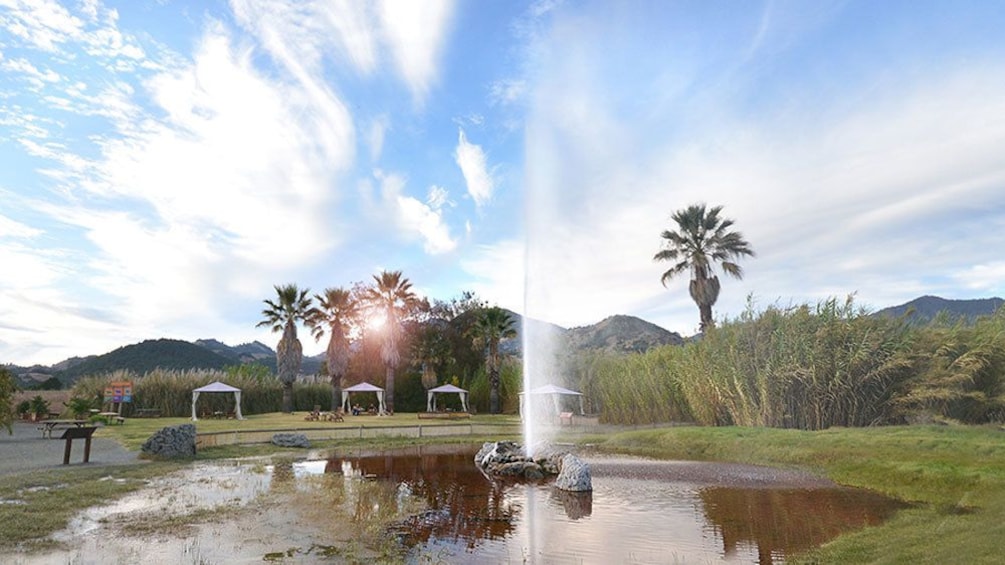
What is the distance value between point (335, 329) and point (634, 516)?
40472 mm

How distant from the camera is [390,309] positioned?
47.6 metres

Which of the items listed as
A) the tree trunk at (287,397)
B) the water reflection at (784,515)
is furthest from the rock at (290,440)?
the tree trunk at (287,397)

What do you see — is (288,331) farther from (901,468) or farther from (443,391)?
(901,468)

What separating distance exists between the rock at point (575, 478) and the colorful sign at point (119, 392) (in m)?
32.6

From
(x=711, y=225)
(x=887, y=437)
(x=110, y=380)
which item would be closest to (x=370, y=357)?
(x=110, y=380)

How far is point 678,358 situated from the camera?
26766 mm

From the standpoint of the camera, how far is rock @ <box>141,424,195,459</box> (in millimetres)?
16100

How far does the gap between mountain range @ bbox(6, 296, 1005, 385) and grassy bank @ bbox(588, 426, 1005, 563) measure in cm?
644

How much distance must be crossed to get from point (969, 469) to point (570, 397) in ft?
86.4

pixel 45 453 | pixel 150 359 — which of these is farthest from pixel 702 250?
pixel 150 359

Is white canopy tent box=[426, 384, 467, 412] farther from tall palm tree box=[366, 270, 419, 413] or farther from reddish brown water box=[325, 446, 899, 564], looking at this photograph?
reddish brown water box=[325, 446, 899, 564]

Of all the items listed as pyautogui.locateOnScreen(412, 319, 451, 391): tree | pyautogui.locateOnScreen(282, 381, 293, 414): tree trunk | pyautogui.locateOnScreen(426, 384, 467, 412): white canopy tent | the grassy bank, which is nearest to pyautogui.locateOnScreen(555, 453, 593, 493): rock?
the grassy bank

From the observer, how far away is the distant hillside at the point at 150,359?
2992 inches

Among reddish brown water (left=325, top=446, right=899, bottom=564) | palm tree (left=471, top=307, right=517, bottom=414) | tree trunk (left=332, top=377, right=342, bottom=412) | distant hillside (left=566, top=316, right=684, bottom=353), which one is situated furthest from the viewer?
distant hillside (left=566, top=316, right=684, bottom=353)
